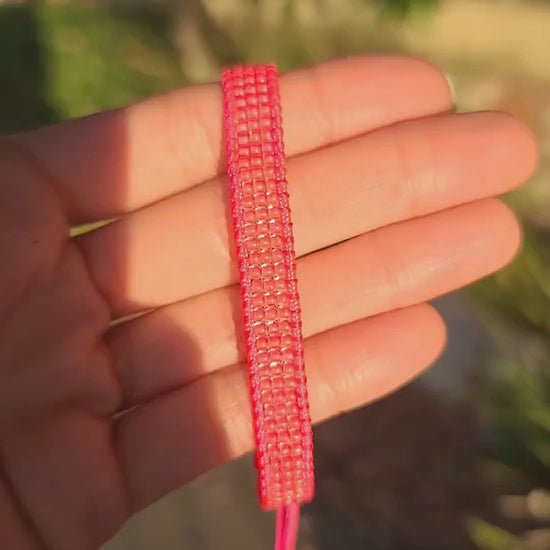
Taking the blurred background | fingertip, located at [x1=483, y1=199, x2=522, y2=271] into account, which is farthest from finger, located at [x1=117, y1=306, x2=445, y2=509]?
the blurred background

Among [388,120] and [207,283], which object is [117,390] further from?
[388,120]

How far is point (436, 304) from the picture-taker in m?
1.39

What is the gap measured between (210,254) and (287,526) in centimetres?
36

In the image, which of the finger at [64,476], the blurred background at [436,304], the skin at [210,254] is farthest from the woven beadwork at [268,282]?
the blurred background at [436,304]

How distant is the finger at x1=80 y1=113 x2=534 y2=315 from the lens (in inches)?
32.9

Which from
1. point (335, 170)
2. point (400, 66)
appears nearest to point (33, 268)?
point (335, 170)

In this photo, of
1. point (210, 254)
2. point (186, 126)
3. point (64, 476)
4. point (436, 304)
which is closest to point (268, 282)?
point (210, 254)

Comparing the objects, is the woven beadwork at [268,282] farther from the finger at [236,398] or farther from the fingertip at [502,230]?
the fingertip at [502,230]

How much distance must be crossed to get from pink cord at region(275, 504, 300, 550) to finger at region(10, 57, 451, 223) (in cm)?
43

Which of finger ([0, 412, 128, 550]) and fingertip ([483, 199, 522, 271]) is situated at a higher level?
fingertip ([483, 199, 522, 271])

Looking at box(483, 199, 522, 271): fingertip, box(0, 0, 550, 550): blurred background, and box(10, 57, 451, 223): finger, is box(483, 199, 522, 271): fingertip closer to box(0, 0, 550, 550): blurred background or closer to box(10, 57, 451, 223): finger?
box(10, 57, 451, 223): finger

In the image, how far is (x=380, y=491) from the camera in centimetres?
129

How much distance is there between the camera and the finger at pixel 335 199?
83 cm

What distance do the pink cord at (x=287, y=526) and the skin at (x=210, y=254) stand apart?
10 centimetres
